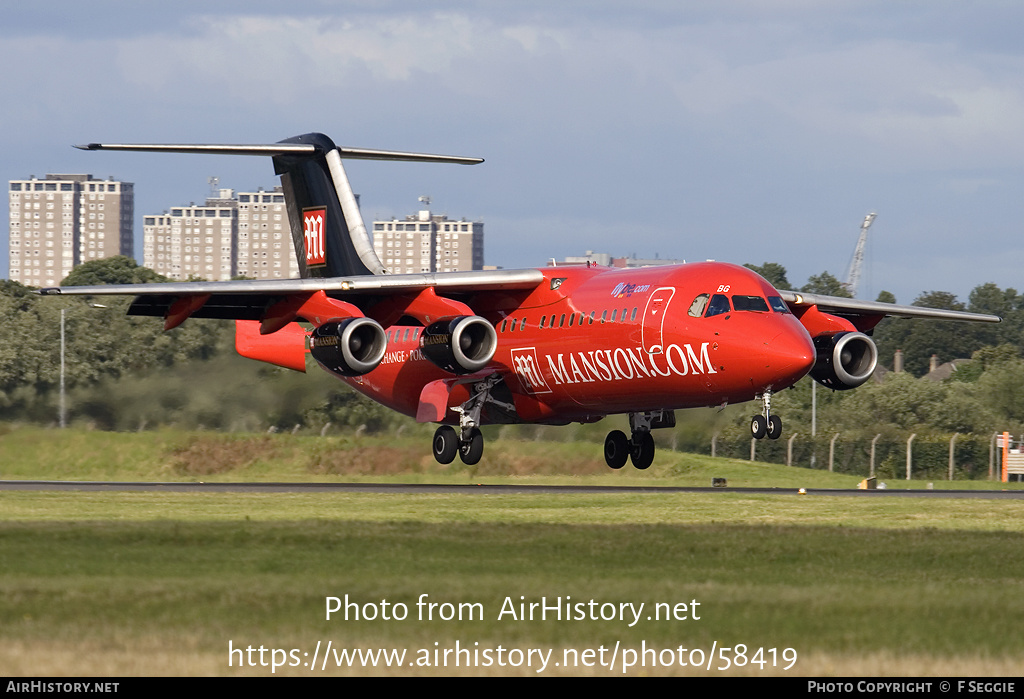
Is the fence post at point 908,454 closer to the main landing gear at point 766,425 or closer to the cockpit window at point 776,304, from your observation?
the main landing gear at point 766,425

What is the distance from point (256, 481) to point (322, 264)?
18.2 ft

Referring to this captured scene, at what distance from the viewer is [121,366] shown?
129 ft

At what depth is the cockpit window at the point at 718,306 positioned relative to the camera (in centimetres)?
2867

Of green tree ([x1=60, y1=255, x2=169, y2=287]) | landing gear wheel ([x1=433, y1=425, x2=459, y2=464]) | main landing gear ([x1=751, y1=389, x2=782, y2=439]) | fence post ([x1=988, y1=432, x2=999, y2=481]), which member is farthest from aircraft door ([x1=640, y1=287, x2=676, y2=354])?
green tree ([x1=60, y1=255, x2=169, y2=287])

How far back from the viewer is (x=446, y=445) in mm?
33875

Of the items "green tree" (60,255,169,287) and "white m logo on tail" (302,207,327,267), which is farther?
"green tree" (60,255,169,287)

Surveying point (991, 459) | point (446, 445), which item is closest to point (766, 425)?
point (446, 445)

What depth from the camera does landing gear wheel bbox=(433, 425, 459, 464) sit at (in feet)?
111

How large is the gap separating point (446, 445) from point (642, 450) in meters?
4.65

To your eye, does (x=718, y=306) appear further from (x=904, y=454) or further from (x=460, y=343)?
(x=904, y=454)

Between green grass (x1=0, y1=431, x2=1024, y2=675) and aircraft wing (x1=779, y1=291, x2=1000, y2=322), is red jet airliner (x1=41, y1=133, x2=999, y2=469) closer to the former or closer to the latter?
aircraft wing (x1=779, y1=291, x2=1000, y2=322)

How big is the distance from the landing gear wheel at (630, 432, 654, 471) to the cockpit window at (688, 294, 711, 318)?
7057 millimetres

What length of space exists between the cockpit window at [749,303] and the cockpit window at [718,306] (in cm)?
14

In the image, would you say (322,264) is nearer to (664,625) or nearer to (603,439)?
(603,439)
